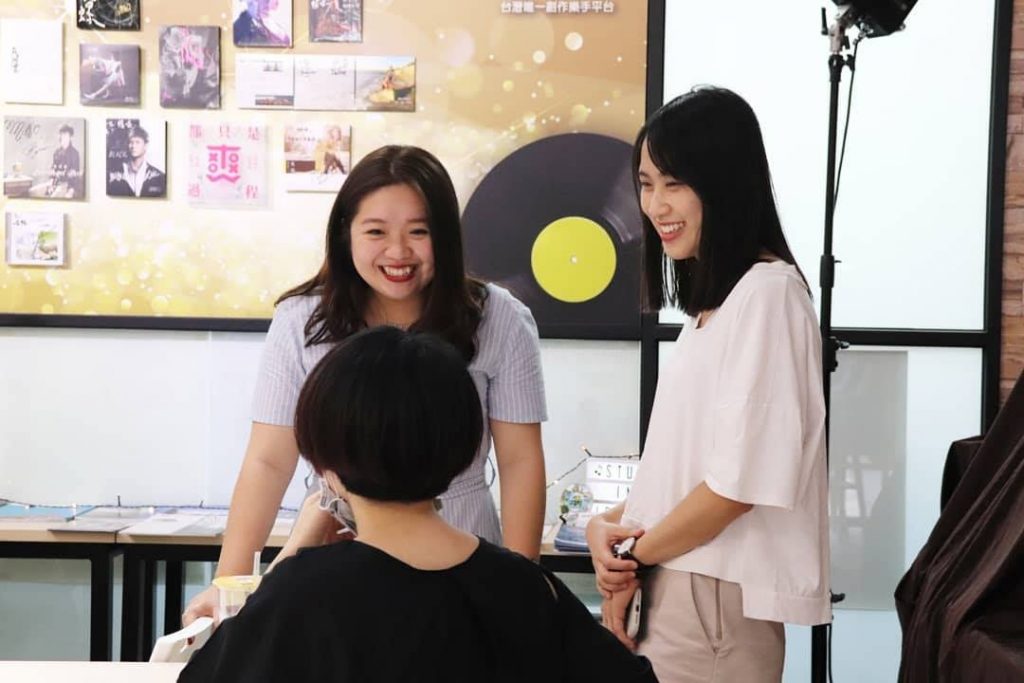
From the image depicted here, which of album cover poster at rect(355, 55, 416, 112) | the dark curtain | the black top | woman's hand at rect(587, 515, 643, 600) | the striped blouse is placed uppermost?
Answer: album cover poster at rect(355, 55, 416, 112)

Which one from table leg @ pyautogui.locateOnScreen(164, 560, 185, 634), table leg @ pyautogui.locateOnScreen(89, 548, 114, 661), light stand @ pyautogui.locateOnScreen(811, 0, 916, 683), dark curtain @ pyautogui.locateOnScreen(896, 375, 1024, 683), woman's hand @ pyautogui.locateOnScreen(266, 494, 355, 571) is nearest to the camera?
woman's hand @ pyautogui.locateOnScreen(266, 494, 355, 571)

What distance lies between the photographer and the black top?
1.13 meters

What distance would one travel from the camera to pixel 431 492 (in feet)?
3.93

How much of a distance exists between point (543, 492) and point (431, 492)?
84 cm

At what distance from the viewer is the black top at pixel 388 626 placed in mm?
1132

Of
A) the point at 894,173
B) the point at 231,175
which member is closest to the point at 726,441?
the point at 894,173

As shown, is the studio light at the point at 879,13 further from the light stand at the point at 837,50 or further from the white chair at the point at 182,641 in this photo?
the white chair at the point at 182,641

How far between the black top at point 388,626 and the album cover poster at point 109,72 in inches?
103

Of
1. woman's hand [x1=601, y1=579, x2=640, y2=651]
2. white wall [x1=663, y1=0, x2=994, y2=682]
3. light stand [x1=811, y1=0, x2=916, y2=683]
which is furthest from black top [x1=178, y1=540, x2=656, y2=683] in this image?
white wall [x1=663, y1=0, x2=994, y2=682]

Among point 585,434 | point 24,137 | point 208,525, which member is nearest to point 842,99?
point 585,434

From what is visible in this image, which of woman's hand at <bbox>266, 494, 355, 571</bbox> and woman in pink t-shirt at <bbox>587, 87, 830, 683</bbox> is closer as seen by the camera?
woman's hand at <bbox>266, 494, 355, 571</bbox>

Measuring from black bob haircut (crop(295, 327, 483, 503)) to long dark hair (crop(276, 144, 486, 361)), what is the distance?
0.68 m

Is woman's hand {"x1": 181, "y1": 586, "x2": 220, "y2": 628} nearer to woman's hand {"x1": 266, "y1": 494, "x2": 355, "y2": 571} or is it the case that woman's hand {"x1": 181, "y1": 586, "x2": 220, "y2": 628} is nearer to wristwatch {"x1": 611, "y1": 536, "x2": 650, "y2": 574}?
woman's hand {"x1": 266, "y1": 494, "x2": 355, "y2": 571}

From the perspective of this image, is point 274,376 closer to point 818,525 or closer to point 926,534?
point 818,525
